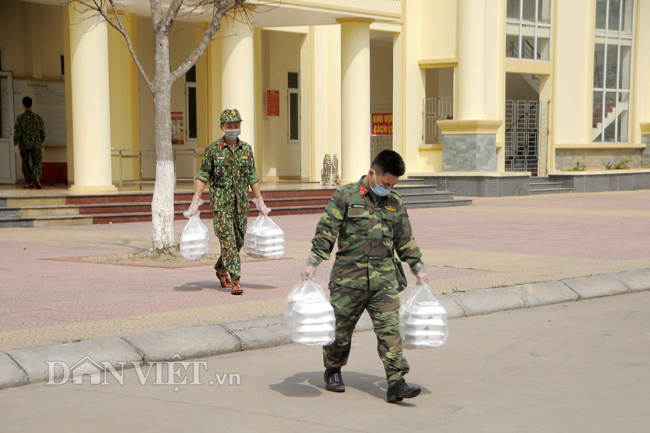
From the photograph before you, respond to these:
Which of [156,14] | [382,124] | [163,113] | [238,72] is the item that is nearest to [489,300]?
[163,113]

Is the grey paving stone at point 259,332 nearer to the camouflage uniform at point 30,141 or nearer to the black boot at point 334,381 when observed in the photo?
the black boot at point 334,381

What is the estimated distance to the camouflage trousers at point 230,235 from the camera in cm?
883

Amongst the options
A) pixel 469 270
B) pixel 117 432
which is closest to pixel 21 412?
pixel 117 432

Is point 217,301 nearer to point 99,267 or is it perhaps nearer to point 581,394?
point 99,267

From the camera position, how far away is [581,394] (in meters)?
5.59

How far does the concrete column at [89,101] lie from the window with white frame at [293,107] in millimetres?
9438

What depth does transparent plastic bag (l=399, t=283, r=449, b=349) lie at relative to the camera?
544 cm

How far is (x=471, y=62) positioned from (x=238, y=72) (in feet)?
32.2

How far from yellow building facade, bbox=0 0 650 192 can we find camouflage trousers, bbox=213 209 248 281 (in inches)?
294

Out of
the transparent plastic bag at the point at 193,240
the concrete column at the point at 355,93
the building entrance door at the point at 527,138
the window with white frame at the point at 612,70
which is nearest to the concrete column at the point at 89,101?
the concrete column at the point at 355,93

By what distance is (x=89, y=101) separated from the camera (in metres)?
18.3

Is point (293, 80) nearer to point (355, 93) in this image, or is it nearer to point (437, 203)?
point (355, 93)

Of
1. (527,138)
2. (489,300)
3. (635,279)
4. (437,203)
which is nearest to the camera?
(489,300)

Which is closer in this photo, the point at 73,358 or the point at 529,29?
the point at 73,358
